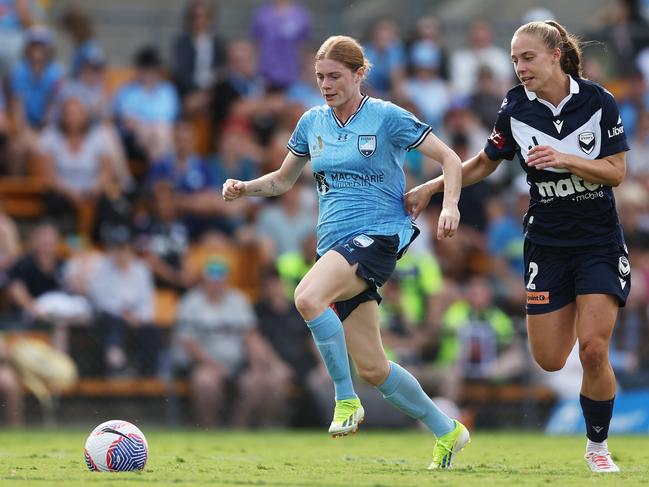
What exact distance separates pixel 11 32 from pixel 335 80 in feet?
32.6

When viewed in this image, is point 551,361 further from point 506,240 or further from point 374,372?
point 506,240

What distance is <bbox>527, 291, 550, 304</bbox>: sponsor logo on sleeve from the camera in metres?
7.99

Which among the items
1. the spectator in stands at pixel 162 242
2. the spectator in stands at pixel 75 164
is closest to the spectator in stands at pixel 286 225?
the spectator in stands at pixel 162 242

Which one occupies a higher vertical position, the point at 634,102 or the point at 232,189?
the point at 634,102

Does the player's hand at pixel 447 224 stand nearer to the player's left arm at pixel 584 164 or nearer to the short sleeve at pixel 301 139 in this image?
the player's left arm at pixel 584 164

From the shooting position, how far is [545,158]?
765cm

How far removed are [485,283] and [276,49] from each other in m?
4.66

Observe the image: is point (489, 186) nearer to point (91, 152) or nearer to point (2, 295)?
point (91, 152)

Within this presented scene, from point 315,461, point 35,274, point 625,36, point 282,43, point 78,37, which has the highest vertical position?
point 625,36

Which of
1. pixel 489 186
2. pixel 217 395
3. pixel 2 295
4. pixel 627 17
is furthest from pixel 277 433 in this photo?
pixel 627 17

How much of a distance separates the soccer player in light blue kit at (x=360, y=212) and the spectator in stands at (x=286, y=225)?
7.51 metres

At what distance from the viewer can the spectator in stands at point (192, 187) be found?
15.6m

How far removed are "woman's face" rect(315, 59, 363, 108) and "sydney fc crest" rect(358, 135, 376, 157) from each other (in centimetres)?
26

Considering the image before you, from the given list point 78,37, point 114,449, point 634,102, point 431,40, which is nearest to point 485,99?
point 431,40
